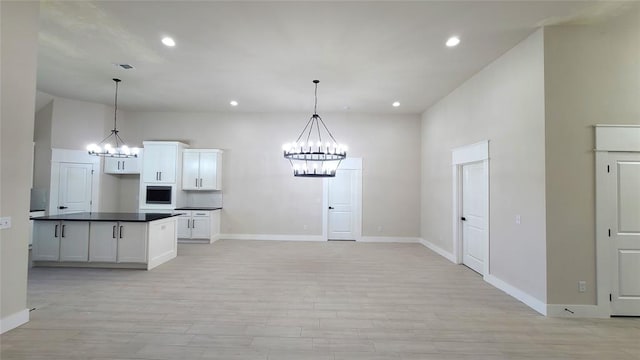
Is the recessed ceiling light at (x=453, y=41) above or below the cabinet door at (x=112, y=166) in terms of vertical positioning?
above

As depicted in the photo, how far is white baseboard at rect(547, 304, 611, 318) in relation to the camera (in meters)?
3.43

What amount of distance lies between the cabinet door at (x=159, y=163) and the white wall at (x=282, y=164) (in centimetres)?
72

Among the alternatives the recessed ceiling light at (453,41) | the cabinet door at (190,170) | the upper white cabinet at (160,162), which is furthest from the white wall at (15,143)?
the recessed ceiling light at (453,41)

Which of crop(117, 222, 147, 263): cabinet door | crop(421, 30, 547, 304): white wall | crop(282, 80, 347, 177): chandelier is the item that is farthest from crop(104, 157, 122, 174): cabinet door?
crop(421, 30, 547, 304): white wall

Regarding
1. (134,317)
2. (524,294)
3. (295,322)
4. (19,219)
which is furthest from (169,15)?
(524,294)

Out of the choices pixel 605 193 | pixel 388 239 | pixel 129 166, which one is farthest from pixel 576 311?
pixel 129 166

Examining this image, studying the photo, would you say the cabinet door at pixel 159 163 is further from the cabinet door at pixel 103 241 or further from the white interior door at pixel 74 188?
the cabinet door at pixel 103 241

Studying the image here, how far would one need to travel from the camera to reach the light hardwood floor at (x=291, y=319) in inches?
104

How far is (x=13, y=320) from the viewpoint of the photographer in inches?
116

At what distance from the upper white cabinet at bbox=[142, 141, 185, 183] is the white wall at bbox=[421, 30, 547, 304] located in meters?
7.02

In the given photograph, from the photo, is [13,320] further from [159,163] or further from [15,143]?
[159,163]

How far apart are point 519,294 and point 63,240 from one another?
7501mm

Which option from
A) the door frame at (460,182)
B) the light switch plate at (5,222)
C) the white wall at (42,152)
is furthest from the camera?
the white wall at (42,152)

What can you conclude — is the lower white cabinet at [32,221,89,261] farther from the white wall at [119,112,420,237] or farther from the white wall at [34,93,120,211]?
the white wall at [119,112,420,237]
